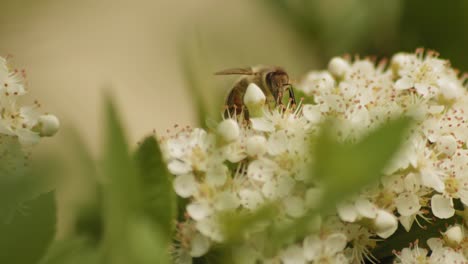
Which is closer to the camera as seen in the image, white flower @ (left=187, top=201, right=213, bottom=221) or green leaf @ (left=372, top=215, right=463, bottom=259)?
white flower @ (left=187, top=201, right=213, bottom=221)

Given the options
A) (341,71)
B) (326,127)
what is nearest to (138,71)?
(341,71)

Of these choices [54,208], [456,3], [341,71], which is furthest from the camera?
[456,3]

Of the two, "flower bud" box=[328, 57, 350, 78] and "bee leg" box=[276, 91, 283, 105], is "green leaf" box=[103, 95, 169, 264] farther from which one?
"flower bud" box=[328, 57, 350, 78]

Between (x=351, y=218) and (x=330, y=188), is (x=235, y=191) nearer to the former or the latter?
(x=351, y=218)

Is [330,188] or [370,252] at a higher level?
[330,188]

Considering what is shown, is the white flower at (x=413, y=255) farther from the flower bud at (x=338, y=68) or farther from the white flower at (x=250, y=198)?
the flower bud at (x=338, y=68)

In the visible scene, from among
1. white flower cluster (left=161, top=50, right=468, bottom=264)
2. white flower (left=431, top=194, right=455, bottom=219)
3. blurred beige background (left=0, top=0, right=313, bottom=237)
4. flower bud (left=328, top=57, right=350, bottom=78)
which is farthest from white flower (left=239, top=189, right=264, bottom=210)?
blurred beige background (left=0, top=0, right=313, bottom=237)

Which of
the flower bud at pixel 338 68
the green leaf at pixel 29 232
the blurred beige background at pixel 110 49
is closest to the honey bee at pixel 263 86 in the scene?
the flower bud at pixel 338 68
